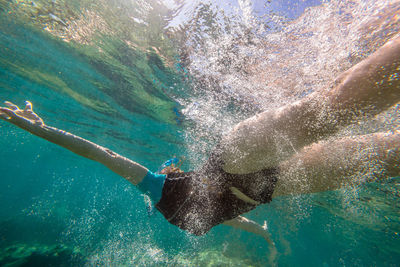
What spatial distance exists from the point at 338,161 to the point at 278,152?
1.04 m

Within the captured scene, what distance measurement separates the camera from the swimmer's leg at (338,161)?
288cm

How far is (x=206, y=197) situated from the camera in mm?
4254

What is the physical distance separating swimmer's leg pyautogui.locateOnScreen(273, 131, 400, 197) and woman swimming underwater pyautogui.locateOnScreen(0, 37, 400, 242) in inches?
0.5

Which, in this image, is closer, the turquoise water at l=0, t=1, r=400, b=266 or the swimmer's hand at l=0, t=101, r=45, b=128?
the swimmer's hand at l=0, t=101, r=45, b=128

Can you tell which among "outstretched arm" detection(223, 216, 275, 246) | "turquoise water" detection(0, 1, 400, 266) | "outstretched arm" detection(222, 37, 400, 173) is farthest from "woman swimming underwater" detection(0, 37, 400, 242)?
"turquoise water" detection(0, 1, 400, 266)

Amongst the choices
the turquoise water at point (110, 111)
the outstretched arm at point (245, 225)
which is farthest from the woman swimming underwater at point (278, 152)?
the turquoise water at point (110, 111)

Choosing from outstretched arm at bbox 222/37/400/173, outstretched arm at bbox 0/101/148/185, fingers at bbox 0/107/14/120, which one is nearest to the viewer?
outstretched arm at bbox 222/37/400/173

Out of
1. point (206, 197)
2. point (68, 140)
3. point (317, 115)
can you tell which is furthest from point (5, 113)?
point (317, 115)

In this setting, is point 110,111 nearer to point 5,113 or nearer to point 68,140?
point 5,113

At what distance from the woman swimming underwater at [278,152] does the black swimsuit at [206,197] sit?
2cm

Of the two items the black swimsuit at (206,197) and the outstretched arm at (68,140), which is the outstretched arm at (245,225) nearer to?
the black swimsuit at (206,197)

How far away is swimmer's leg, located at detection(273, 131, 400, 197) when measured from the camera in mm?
2879

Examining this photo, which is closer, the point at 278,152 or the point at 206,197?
the point at 278,152

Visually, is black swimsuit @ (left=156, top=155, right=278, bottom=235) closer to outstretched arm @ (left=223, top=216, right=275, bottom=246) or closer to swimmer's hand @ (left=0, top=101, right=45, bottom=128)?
outstretched arm @ (left=223, top=216, right=275, bottom=246)
